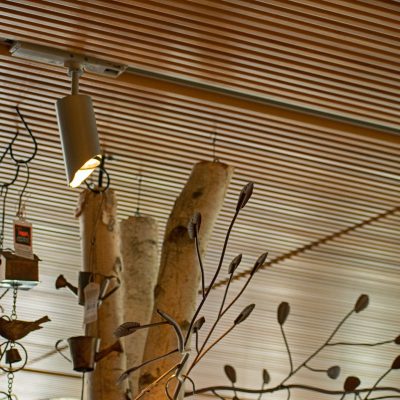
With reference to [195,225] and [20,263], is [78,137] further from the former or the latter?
[195,225]

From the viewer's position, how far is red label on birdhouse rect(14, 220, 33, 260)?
4.89 meters

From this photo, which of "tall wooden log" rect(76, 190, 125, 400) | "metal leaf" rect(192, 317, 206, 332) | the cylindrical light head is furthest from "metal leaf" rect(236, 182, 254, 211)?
"tall wooden log" rect(76, 190, 125, 400)

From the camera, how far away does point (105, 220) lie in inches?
212

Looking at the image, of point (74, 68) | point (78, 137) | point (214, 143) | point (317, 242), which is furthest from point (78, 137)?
point (317, 242)

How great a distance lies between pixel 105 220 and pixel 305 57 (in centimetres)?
136

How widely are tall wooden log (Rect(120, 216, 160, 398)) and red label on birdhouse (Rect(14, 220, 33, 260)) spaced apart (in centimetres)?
84

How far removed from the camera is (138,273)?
19.1 feet

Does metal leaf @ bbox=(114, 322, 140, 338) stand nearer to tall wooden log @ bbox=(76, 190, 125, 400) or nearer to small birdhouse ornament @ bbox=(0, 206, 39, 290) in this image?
small birdhouse ornament @ bbox=(0, 206, 39, 290)

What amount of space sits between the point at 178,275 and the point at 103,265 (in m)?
0.55

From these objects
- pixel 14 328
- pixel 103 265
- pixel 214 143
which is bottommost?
pixel 14 328

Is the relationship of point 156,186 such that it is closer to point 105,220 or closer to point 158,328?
point 105,220

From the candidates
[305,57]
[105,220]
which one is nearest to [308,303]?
[105,220]

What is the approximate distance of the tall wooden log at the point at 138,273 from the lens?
225 inches

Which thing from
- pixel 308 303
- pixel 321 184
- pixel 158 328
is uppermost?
pixel 321 184
